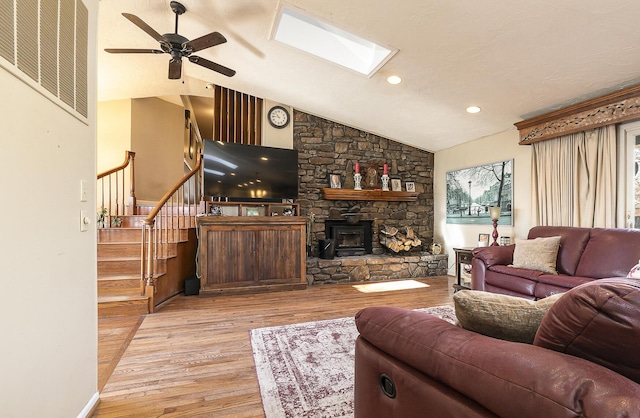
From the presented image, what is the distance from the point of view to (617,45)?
248cm

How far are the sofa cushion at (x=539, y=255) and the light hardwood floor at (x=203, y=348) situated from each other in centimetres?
102

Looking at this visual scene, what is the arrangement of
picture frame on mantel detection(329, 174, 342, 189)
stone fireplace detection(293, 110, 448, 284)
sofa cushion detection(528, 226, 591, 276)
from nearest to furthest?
1. sofa cushion detection(528, 226, 591, 276)
2. stone fireplace detection(293, 110, 448, 284)
3. picture frame on mantel detection(329, 174, 342, 189)

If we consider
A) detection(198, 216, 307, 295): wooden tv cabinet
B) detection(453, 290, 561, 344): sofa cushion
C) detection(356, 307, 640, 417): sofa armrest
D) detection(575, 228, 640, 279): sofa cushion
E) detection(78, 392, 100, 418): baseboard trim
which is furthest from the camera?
detection(198, 216, 307, 295): wooden tv cabinet

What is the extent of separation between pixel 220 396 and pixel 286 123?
4290mm

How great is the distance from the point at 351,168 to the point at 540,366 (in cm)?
493

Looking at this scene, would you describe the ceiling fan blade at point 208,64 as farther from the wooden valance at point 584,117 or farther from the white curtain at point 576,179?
the white curtain at point 576,179

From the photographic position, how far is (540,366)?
26.3 inches

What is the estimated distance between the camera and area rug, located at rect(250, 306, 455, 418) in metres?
1.65

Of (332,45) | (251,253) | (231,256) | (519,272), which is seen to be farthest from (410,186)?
(231,256)

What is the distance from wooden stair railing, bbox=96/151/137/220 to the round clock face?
2537mm

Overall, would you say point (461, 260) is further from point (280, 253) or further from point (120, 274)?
point (120, 274)

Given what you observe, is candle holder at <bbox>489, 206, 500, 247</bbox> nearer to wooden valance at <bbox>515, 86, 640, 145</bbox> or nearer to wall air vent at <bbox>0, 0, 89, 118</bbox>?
wooden valance at <bbox>515, 86, 640, 145</bbox>

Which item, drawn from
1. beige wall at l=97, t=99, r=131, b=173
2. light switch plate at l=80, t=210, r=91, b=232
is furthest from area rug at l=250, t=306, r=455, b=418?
beige wall at l=97, t=99, r=131, b=173

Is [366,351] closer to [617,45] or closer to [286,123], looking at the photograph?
[617,45]
